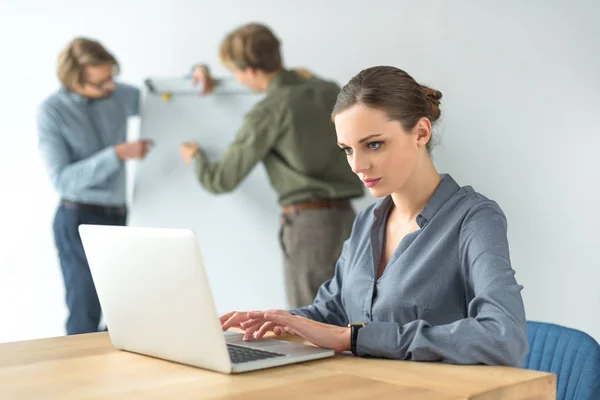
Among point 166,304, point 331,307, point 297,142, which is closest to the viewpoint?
point 166,304

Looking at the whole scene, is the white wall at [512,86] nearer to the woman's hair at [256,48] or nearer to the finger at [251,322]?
the woman's hair at [256,48]

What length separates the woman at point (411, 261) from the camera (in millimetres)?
1339

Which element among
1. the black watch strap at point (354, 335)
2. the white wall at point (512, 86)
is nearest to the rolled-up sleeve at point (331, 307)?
the black watch strap at point (354, 335)

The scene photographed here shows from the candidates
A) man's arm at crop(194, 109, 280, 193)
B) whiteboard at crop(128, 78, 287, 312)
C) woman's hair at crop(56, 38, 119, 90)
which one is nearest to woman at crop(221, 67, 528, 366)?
man's arm at crop(194, 109, 280, 193)

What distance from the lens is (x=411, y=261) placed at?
1566 mm

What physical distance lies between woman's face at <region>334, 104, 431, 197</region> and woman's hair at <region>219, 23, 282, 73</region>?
5.49ft

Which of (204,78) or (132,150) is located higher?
(204,78)

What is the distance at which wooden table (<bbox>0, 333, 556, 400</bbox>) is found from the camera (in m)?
1.15

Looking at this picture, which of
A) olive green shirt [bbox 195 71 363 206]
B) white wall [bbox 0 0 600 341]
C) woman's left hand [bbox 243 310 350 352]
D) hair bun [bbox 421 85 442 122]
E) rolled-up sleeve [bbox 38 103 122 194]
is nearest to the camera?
woman's left hand [bbox 243 310 350 352]

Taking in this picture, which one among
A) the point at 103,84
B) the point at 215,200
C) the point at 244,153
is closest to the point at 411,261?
the point at 244,153

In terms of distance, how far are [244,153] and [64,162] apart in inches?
36.5

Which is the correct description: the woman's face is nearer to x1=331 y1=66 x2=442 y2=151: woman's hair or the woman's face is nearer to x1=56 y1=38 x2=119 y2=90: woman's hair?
x1=331 y1=66 x2=442 y2=151: woman's hair

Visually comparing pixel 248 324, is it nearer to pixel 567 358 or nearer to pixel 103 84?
pixel 567 358

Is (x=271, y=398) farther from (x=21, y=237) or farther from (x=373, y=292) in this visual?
(x=21, y=237)
